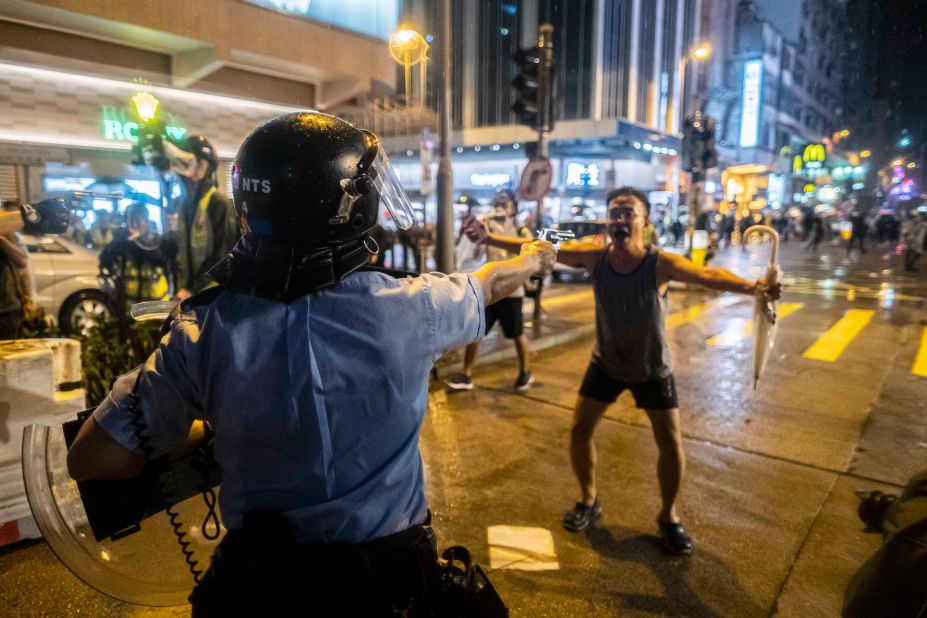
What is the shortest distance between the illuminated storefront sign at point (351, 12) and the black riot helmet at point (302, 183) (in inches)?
291

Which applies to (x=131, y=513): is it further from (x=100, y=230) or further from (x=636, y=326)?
(x=100, y=230)

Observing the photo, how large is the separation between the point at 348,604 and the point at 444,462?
10.8 feet

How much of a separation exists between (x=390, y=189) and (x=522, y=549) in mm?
2458

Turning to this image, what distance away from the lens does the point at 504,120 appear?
128ft

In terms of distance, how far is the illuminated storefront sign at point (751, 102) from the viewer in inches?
1907

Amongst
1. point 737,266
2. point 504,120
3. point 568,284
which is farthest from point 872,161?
point 568,284

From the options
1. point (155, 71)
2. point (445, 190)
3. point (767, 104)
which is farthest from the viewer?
point (767, 104)

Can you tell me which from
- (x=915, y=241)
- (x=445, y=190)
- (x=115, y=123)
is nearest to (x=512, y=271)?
(x=445, y=190)

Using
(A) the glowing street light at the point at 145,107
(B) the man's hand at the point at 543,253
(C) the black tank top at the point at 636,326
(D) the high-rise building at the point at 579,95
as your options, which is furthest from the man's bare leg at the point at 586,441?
(D) the high-rise building at the point at 579,95

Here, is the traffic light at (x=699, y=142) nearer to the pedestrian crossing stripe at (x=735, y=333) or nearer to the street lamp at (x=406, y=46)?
the pedestrian crossing stripe at (x=735, y=333)

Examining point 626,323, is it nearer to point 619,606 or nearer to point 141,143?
point 619,606

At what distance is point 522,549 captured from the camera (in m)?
3.32

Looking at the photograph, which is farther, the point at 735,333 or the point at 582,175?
the point at 582,175

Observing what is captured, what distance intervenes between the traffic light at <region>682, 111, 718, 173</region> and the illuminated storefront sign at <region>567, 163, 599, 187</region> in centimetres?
1730
